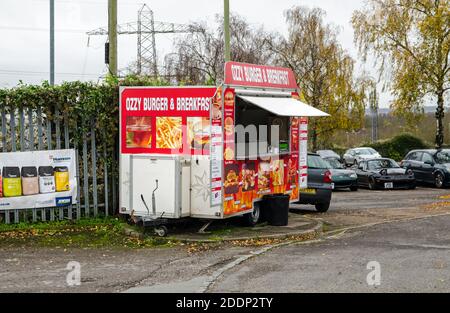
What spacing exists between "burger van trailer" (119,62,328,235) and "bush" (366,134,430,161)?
30.9 m

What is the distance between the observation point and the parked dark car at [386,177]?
27547 mm

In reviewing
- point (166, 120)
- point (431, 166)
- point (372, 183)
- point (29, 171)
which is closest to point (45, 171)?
point (29, 171)

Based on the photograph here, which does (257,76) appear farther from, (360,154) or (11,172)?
(360,154)

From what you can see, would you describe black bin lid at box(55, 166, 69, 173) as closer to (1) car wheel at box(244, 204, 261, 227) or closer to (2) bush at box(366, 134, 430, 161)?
(1) car wheel at box(244, 204, 261, 227)

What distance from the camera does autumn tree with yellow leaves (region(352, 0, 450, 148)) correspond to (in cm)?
3525

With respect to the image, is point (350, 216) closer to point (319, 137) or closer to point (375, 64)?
point (375, 64)

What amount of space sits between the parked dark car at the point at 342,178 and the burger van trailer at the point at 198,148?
11.4m

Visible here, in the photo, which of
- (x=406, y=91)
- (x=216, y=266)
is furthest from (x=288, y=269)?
(x=406, y=91)

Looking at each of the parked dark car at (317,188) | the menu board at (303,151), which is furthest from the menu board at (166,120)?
the parked dark car at (317,188)

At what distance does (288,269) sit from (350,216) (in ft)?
25.9

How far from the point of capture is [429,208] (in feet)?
64.7

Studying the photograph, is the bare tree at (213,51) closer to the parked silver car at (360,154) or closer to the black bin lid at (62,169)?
the parked silver car at (360,154)

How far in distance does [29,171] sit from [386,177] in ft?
54.8

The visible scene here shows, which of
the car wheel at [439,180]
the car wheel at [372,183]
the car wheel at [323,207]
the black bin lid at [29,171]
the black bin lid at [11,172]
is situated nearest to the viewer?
the black bin lid at [11,172]
